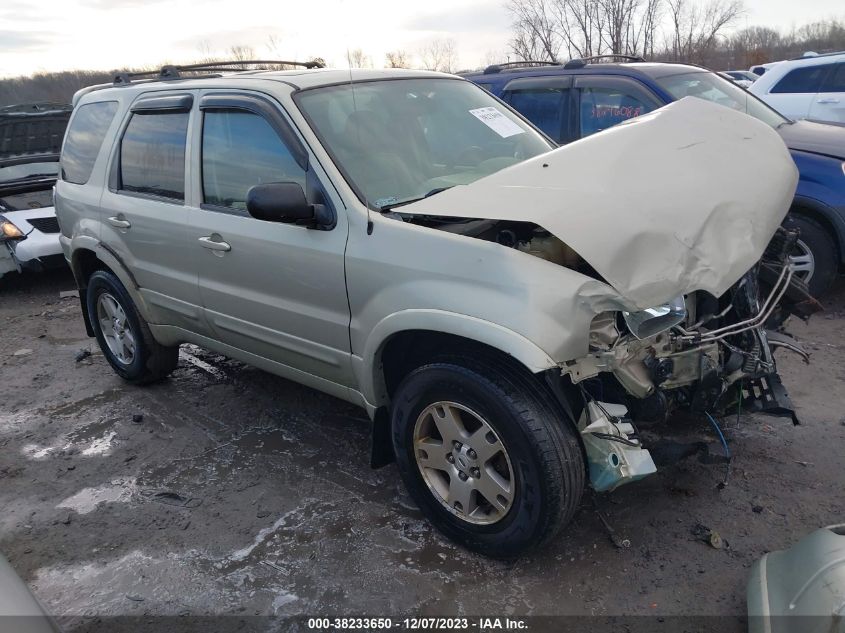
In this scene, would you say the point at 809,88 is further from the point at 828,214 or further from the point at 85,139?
the point at 85,139

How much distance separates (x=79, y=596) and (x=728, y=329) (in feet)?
9.57

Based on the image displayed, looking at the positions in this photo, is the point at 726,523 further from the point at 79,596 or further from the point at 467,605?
the point at 79,596

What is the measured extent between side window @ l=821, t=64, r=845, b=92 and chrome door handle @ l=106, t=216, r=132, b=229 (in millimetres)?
9093

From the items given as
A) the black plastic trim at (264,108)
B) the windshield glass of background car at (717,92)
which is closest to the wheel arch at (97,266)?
the black plastic trim at (264,108)

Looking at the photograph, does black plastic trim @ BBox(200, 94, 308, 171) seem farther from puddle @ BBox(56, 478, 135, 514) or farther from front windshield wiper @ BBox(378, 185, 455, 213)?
puddle @ BBox(56, 478, 135, 514)

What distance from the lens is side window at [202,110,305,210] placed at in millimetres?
3340

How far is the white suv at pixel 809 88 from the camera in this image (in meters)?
9.06

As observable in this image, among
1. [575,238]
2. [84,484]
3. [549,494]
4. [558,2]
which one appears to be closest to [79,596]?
[84,484]

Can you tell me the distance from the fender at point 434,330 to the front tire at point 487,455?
17 centimetres

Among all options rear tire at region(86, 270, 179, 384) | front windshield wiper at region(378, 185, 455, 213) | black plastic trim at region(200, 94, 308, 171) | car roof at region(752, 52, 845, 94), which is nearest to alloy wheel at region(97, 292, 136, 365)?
rear tire at region(86, 270, 179, 384)

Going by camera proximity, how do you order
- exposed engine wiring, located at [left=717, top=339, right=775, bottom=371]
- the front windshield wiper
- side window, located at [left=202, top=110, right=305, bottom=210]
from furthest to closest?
side window, located at [left=202, top=110, right=305, bottom=210]
the front windshield wiper
exposed engine wiring, located at [left=717, top=339, right=775, bottom=371]

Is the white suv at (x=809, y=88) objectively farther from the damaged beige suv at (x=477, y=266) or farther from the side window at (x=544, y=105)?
the damaged beige suv at (x=477, y=266)

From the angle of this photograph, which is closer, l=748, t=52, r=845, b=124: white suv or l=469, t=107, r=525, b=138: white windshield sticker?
l=469, t=107, r=525, b=138: white windshield sticker

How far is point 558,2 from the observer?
21562 mm
